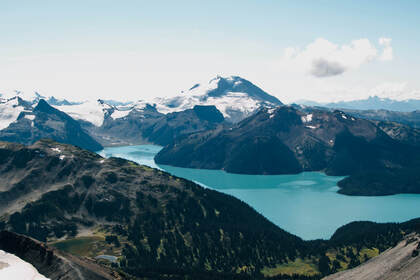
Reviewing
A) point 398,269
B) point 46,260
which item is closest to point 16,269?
point 46,260

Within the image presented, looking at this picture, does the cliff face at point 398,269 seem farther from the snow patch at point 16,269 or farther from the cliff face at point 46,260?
the snow patch at point 16,269

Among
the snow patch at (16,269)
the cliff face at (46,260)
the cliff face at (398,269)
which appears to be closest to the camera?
the snow patch at (16,269)

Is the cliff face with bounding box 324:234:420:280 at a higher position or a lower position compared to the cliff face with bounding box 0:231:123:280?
lower

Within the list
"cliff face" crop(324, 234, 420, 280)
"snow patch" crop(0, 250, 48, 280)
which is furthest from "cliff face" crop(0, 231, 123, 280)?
"cliff face" crop(324, 234, 420, 280)

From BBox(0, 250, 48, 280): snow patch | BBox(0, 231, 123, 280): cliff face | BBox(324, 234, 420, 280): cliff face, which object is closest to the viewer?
BBox(0, 250, 48, 280): snow patch

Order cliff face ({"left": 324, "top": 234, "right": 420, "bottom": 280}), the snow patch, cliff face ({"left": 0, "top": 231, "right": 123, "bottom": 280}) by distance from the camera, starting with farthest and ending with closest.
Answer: cliff face ({"left": 324, "top": 234, "right": 420, "bottom": 280}) < cliff face ({"left": 0, "top": 231, "right": 123, "bottom": 280}) < the snow patch

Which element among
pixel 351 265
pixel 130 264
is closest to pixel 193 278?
pixel 130 264

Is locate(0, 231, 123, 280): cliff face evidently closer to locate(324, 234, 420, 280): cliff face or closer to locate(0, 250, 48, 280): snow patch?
locate(0, 250, 48, 280): snow patch

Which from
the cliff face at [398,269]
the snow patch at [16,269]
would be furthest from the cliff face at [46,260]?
the cliff face at [398,269]
